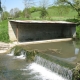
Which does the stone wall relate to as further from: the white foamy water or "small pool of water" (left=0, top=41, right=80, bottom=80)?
the white foamy water

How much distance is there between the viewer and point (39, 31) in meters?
23.2

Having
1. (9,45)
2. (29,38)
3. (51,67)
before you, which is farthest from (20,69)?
(29,38)

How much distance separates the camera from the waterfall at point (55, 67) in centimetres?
1054

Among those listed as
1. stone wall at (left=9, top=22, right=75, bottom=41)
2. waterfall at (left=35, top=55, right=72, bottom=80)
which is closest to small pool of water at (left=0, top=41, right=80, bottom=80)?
waterfall at (left=35, top=55, right=72, bottom=80)

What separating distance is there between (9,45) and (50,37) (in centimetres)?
676

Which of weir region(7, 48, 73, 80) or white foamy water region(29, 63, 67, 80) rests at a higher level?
weir region(7, 48, 73, 80)

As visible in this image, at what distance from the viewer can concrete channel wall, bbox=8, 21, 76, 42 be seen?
20.9 metres

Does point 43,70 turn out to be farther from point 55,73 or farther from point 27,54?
point 27,54

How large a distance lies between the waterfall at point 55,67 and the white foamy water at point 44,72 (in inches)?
8.8

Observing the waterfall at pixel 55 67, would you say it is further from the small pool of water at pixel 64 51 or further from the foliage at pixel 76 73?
the small pool of water at pixel 64 51

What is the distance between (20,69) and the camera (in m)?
12.7

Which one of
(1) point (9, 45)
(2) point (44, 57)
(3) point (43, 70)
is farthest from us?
(1) point (9, 45)

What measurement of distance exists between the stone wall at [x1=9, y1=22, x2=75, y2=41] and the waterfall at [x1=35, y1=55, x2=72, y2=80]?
24.9ft

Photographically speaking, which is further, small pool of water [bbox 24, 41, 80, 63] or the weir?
small pool of water [bbox 24, 41, 80, 63]
